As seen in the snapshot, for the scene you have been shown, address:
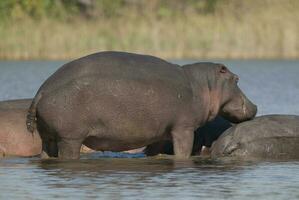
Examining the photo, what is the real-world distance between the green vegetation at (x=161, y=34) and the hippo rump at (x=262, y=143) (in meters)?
19.5

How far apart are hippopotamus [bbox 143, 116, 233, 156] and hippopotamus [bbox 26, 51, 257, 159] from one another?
53cm

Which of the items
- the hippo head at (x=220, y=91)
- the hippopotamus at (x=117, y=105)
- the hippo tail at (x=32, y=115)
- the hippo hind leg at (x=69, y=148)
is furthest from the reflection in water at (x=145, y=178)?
the hippo head at (x=220, y=91)

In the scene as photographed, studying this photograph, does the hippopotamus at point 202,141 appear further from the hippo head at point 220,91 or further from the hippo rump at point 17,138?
the hippo rump at point 17,138

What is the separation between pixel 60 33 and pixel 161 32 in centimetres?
299

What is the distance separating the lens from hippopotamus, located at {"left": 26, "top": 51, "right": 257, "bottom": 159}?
12.7m

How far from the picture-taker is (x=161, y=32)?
34.4m

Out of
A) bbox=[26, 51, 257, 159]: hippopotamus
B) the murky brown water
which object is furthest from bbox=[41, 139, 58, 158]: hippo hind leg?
the murky brown water

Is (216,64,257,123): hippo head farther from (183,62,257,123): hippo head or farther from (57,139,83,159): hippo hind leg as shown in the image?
(57,139,83,159): hippo hind leg

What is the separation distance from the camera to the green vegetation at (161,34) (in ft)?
109

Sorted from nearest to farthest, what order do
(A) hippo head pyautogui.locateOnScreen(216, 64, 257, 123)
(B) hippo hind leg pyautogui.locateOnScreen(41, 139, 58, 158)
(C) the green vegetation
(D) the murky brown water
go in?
1. (D) the murky brown water
2. (B) hippo hind leg pyautogui.locateOnScreen(41, 139, 58, 158)
3. (A) hippo head pyautogui.locateOnScreen(216, 64, 257, 123)
4. (C) the green vegetation

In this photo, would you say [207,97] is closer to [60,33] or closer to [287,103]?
[287,103]

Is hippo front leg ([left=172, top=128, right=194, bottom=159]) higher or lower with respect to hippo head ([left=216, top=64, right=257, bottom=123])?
lower

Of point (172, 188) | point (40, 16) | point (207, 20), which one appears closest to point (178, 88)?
point (172, 188)

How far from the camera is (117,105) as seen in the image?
12844 mm
